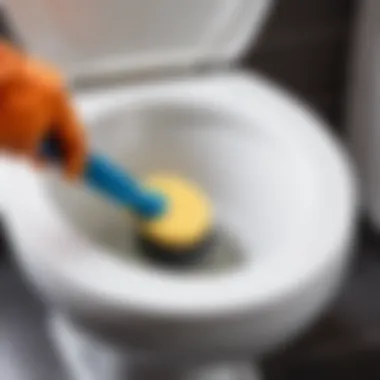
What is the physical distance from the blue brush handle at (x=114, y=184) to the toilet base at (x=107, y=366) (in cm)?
15

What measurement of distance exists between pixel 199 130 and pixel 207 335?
1.10 feet

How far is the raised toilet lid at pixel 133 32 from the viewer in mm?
1132

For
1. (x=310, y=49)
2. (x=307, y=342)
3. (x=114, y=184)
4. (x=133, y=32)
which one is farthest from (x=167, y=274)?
(x=310, y=49)

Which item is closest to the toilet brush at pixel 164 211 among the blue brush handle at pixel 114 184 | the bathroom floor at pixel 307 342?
the blue brush handle at pixel 114 184

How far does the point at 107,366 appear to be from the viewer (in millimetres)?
1237

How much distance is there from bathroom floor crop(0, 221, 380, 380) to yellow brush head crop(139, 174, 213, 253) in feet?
0.97

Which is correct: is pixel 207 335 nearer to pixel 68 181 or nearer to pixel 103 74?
pixel 68 181

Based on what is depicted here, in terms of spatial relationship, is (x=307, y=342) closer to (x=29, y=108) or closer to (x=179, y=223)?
(x=179, y=223)

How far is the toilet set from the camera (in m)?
0.95

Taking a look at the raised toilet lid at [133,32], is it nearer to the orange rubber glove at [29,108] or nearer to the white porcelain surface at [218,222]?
the white porcelain surface at [218,222]

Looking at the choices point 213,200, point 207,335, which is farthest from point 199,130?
point 207,335

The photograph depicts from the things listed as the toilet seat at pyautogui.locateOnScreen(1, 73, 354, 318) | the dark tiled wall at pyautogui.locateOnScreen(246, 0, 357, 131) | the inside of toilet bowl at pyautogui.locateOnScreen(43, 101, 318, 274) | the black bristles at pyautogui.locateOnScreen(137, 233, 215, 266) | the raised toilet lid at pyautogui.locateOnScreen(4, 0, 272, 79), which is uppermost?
the dark tiled wall at pyautogui.locateOnScreen(246, 0, 357, 131)

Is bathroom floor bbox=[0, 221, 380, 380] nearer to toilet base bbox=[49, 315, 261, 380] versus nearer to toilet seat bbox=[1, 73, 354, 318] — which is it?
toilet base bbox=[49, 315, 261, 380]

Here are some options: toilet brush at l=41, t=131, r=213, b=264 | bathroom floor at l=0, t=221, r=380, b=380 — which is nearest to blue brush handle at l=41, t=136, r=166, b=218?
toilet brush at l=41, t=131, r=213, b=264
